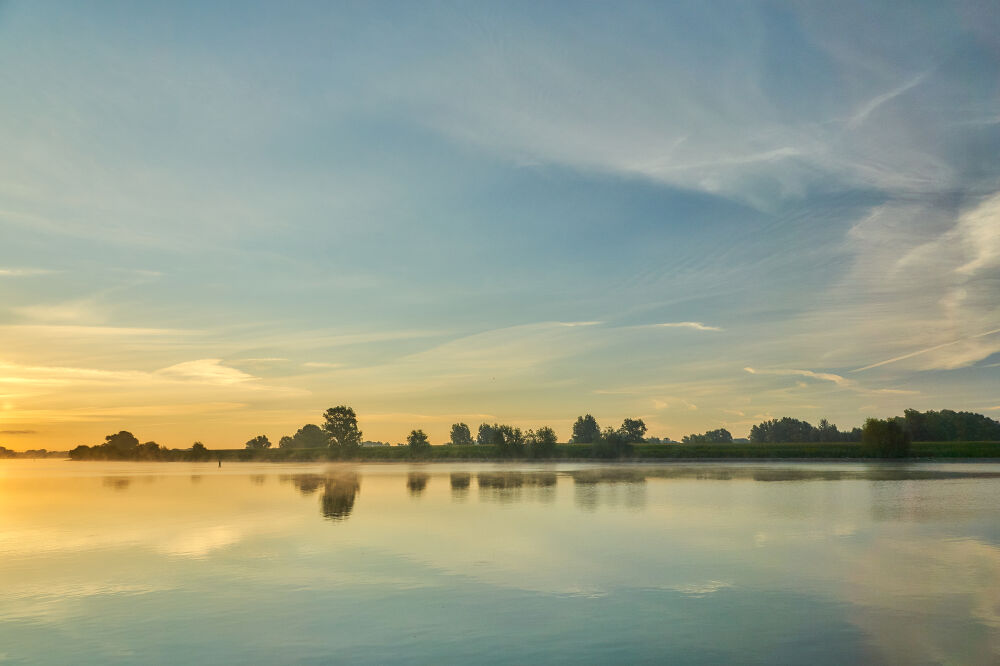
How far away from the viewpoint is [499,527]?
109 ft

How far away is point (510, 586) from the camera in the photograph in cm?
2056

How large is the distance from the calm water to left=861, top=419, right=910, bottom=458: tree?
9976 cm

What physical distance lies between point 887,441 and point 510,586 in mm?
132470

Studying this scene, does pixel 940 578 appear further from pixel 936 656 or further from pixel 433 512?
pixel 433 512

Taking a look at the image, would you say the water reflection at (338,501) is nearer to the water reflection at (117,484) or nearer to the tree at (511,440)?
the water reflection at (117,484)

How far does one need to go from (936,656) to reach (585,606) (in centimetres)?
817

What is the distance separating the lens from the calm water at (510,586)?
14867 mm

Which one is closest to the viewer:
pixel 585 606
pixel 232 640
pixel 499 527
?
pixel 232 640

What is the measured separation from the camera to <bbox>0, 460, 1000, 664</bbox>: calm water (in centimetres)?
1487

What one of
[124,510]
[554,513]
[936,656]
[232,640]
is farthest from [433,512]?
[936,656]

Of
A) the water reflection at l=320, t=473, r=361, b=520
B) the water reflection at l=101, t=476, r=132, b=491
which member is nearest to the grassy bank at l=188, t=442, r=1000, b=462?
the water reflection at l=101, t=476, r=132, b=491

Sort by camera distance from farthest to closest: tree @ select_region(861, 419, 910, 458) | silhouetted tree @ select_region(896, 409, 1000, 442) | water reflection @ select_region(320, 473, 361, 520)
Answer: silhouetted tree @ select_region(896, 409, 1000, 442) → tree @ select_region(861, 419, 910, 458) → water reflection @ select_region(320, 473, 361, 520)

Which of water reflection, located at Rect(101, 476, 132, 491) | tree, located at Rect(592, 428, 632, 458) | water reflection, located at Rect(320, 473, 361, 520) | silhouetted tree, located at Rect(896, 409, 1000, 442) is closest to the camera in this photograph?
water reflection, located at Rect(320, 473, 361, 520)

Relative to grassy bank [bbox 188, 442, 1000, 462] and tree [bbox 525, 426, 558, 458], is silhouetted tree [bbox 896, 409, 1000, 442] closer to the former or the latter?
grassy bank [bbox 188, 442, 1000, 462]
